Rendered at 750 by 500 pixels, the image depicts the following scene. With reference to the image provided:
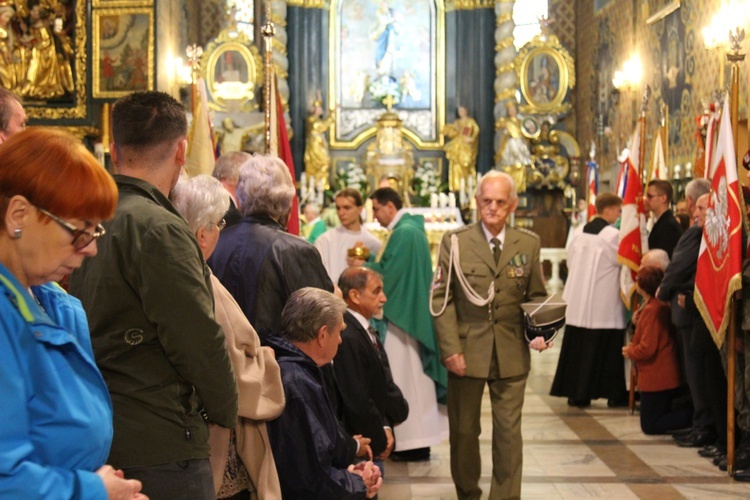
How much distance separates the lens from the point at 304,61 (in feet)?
74.2

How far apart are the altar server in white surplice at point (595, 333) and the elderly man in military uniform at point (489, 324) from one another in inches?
138

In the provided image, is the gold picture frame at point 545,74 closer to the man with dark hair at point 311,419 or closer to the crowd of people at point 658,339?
the crowd of people at point 658,339

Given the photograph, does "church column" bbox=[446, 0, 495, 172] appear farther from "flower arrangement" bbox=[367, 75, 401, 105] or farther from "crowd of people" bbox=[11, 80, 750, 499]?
"crowd of people" bbox=[11, 80, 750, 499]

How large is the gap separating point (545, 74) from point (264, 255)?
62.1 feet

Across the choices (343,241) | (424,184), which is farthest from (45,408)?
(424,184)

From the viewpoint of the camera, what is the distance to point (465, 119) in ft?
72.9

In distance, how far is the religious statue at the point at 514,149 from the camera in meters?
21.0

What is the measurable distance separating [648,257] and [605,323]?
1089 mm

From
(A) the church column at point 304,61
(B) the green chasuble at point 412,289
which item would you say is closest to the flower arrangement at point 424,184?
(A) the church column at point 304,61

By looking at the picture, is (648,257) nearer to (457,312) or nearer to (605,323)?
(605,323)

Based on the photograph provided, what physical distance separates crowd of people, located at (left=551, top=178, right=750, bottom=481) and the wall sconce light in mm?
8573

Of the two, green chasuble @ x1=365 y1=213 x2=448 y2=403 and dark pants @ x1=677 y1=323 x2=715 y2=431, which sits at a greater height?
green chasuble @ x1=365 y1=213 x2=448 y2=403

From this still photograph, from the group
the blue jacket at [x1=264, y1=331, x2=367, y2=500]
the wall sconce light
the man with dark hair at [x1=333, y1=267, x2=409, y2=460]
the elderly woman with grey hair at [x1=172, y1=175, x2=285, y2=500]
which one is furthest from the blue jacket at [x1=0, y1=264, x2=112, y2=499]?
the wall sconce light

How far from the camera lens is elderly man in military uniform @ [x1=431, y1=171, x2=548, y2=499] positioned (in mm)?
5648
